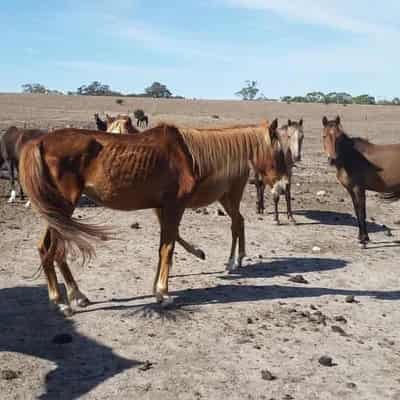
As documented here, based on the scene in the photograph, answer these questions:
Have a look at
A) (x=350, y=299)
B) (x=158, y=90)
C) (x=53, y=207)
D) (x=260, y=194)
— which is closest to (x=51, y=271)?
(x=53, y=207)

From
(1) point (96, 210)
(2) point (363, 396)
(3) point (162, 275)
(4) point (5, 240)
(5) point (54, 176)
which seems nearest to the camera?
(2) point (363, 396)

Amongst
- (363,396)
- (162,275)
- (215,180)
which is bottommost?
(363,396)

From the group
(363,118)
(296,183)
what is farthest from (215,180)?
(363,118)

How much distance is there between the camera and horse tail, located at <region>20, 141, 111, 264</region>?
561 centimetres

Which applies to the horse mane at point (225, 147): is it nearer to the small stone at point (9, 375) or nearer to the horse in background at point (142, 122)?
the small stone at point (9, 375)

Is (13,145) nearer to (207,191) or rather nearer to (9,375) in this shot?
(207,191)

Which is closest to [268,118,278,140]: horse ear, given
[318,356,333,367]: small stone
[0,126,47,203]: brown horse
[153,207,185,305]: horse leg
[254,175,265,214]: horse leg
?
[153,207,185,305]: horse leg

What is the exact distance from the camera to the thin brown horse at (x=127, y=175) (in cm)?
570

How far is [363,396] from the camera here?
4.40m

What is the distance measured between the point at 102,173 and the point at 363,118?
1724 inches

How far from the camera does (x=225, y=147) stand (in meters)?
6.71

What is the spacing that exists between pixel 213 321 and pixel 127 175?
66.8 inches

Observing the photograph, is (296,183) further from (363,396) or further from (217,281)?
(363,396)

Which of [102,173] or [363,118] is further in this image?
[363,118]
